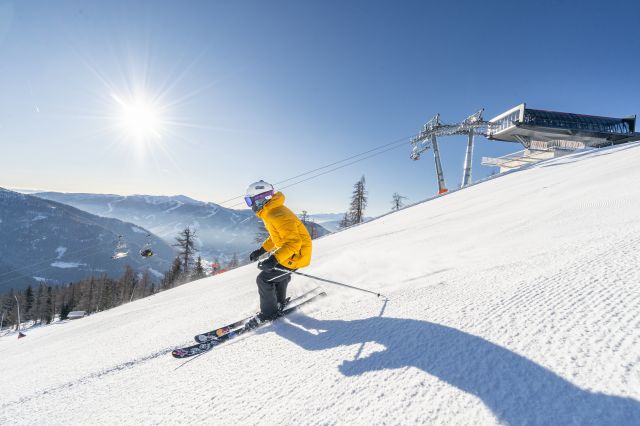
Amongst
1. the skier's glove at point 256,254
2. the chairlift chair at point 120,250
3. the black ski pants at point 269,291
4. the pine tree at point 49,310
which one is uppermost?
the pine tree at point 49,310

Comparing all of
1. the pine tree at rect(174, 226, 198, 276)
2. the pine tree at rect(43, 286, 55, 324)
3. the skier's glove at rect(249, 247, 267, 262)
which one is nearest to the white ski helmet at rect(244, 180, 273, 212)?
the skier's glove at rect(249, 247, 267, 262)

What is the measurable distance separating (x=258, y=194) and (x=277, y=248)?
0.87m

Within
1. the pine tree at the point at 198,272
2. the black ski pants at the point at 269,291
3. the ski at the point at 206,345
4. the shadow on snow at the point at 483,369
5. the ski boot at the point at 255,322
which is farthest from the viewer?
the pine tree at the point at 198,272

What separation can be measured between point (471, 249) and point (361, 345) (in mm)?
3204

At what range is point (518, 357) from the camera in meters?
1.77

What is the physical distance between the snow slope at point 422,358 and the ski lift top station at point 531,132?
25.4 meters

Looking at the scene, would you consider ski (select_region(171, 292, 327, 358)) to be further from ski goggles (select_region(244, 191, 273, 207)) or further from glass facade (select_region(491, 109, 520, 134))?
glass facade (select_region(491, 109, 520, 134))

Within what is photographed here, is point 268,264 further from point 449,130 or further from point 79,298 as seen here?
point 79,298

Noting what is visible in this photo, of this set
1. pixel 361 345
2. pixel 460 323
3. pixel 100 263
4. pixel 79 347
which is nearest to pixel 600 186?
pixel 460 323

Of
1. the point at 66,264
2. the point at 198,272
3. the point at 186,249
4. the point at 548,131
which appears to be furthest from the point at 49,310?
the point at 66,264

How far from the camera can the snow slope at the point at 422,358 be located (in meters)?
1.54

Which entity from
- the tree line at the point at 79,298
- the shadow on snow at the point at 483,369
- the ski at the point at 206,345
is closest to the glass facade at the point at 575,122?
the shadow on snow at the point at 483,369

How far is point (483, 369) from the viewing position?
177cm

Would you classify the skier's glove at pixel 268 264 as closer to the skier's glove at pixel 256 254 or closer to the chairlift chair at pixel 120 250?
the skier's glove at pixel 256 254
